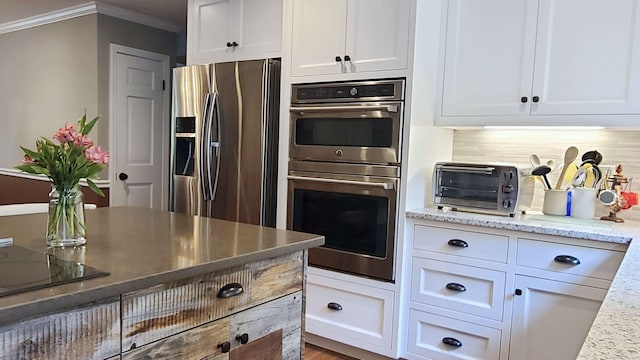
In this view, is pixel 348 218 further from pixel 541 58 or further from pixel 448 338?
pixel 541 58

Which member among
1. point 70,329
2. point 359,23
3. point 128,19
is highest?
point 128,19

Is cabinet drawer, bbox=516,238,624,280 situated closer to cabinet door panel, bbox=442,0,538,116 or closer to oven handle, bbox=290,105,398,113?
cabinet door panel, bbox=442,0,538,116

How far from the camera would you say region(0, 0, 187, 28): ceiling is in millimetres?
4004

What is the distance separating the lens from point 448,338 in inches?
97.2

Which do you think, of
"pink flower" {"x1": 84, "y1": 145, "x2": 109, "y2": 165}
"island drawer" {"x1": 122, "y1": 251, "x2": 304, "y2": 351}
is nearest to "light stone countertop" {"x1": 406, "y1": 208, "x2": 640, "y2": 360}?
"island drawer" {"x1": 122, "y1": 251, "x2": 304, "y2": 351}

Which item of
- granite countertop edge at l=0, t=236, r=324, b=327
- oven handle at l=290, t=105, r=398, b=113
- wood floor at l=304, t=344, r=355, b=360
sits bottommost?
wood floor at l=304, t=344, r=355, b=360

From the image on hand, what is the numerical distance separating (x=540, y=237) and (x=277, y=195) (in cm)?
152

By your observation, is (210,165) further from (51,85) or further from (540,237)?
(51,85)

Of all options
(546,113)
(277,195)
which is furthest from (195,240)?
(546,113)

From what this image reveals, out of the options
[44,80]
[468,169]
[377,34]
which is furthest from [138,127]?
[468,169]

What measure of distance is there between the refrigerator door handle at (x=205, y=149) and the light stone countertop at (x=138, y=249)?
100cm

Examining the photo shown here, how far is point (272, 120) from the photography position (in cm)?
294

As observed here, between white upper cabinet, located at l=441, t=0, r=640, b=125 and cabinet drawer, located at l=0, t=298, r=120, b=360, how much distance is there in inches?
85.7

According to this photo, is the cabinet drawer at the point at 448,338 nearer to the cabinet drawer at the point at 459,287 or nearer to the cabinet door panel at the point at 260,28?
the cabinet drawer at the point at 459,287
